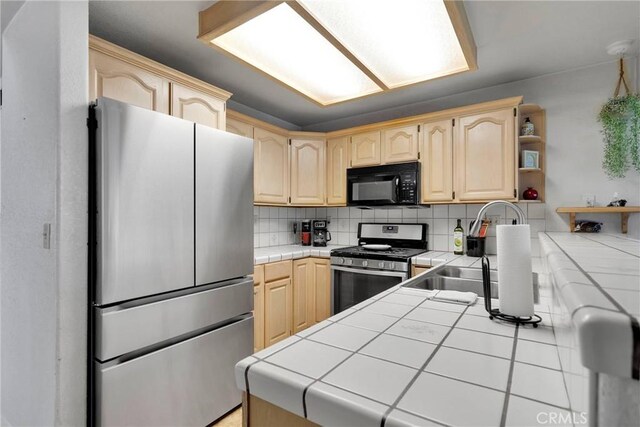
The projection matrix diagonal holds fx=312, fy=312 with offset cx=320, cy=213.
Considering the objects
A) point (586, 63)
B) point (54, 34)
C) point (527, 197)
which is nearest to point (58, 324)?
point (54, 34)

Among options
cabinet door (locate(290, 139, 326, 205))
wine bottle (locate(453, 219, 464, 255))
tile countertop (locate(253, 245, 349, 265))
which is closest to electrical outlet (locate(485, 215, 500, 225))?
wine bottle (locate(453, 219, 464, 255))

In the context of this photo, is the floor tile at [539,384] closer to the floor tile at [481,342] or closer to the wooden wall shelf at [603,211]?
the floor tile at [481,342]

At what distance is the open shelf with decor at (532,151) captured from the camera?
2410mm

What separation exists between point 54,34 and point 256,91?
1.59 meters

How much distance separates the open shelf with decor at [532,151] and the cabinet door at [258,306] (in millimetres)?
2118

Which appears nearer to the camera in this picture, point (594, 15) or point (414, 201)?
point (594, 15)

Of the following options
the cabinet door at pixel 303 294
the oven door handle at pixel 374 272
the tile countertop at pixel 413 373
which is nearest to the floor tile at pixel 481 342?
the tile countertop at pixel 413 373

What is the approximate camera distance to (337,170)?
3260 mm

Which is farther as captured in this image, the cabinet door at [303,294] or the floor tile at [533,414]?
the cabinet door at [303,294]

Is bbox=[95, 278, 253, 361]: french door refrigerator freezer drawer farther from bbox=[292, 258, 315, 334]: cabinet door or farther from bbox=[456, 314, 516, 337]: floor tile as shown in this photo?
bbox=[456, 314, 516, 337]: floor tile

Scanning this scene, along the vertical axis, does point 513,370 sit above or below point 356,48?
below

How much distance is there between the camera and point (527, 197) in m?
2.44

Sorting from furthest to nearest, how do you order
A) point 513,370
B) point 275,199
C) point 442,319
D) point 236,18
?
point 275,199 < point 236,18 < point 442,319 < point 513,370

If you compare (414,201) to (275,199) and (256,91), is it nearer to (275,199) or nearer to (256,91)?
(275,199)
